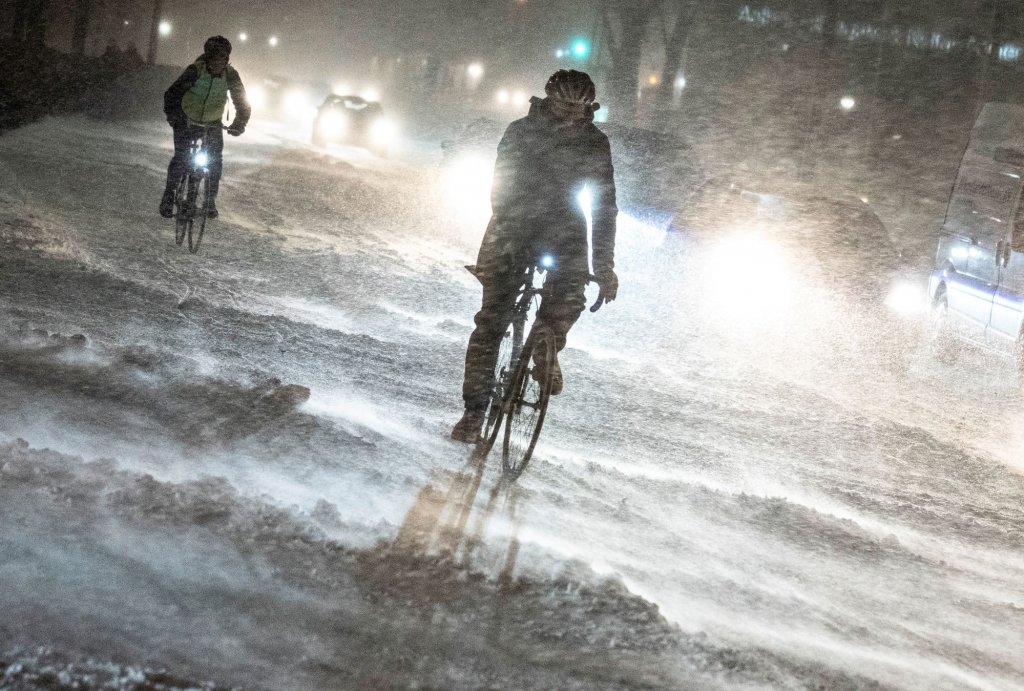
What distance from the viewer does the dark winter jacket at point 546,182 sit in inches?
211

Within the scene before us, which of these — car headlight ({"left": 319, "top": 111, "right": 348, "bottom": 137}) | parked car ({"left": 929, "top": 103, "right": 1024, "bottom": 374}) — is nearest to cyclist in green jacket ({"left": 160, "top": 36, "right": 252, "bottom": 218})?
parked car ({"left": 929, "top": 103, "right": 1024, "bottom": 374})

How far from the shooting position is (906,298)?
43.3 ft

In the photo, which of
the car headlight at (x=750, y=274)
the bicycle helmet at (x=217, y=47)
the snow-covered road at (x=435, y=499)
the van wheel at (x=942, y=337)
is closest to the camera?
the snow-covered road at (x=435, y=499)

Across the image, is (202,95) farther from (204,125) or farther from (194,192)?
(194,192)

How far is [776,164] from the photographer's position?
47.2 m

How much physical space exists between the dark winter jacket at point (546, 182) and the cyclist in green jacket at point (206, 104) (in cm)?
528

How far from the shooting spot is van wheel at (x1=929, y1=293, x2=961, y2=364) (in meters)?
12.5

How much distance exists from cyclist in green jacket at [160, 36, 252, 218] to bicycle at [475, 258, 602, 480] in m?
5.30

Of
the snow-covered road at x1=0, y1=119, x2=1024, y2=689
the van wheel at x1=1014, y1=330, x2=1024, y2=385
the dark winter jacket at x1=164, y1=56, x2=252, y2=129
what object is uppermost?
the dark winter jacket at x1=164, y1=56, x2=252, y2=129

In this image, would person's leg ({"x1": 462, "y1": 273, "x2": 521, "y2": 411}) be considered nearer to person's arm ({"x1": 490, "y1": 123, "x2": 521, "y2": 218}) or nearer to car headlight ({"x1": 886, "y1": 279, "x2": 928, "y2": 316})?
person's arm ({"x1": 490, "y1": 123, "x2": 521, "y2": 218})

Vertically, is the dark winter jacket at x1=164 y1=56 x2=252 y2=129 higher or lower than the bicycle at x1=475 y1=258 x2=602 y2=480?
higher

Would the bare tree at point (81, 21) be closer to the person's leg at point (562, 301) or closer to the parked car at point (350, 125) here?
the parked car at point (350, 125)

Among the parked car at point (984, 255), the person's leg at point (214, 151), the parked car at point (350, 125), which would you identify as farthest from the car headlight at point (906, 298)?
the parked car at point (350, 125)

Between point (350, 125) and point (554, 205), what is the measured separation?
92.5 ft
